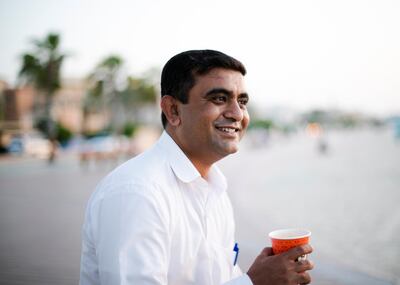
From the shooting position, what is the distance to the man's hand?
1469 mm

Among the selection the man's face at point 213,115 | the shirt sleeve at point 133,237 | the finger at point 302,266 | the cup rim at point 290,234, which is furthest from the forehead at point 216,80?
the finger at point 302,266

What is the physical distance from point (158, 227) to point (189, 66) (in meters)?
0.70

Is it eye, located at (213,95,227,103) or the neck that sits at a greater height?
eye, located at (213,95,227,103)

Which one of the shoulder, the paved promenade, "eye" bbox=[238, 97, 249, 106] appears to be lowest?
the paved promenade

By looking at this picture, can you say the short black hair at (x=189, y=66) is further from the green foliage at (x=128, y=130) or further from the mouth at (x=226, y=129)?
the green foliage at (x=128, y=130)

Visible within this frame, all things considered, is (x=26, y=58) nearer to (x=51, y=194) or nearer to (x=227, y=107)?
(x=51, y=194)

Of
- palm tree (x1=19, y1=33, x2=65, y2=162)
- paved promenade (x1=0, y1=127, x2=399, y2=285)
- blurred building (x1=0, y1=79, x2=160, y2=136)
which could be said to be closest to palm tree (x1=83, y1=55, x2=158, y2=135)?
blurred building (x1=0, y1=79, x2=160, y2=136)

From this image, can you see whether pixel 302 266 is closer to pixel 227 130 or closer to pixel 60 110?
pixel 227 130

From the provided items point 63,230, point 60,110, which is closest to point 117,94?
point 60,110

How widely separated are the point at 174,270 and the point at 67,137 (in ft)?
134

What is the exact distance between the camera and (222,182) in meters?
1.98

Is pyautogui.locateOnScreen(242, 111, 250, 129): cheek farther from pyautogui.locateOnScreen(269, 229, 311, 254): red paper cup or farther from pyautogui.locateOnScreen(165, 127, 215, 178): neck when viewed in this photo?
pyautogui.locateOnScreen(269, 229, 311, 254): red paper cup

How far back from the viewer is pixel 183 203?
5.41 ft

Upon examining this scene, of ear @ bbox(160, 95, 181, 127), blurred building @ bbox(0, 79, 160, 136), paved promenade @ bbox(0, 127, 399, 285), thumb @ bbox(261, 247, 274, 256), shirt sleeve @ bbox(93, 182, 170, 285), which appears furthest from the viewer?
blurred building @ bbox(0, 79, 160, 136)
